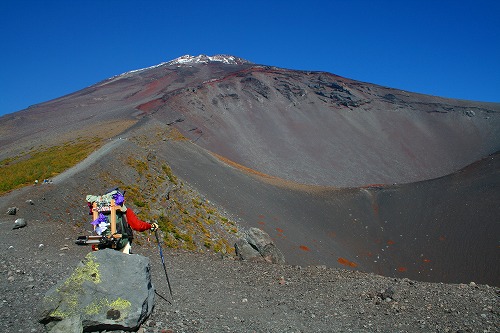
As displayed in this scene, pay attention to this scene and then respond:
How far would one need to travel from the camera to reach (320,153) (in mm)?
62844

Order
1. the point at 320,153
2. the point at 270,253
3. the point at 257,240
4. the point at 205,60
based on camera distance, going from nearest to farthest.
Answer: the point at 270,253 → the point at 257,240 → the point at 320,153 → the point at 205,60

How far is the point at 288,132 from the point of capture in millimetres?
67938

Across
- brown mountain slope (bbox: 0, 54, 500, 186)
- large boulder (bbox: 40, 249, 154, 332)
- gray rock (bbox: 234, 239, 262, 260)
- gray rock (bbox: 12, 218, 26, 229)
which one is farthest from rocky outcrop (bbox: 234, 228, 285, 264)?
brown mountain slope (bbox: 0, 54, 500, 186)

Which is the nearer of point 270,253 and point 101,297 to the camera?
point 101,297

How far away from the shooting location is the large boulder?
5.36 m

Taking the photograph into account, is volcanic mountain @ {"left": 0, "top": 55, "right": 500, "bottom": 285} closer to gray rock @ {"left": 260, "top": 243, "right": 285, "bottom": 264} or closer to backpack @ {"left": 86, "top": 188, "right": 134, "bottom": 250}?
gray rock @ {"left": 260, "top": 243, "right": 285, "bottom": 264}

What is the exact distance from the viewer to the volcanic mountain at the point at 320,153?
2886cm

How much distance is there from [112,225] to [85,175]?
13.2 meters

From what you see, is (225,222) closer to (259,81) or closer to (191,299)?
(191,299)

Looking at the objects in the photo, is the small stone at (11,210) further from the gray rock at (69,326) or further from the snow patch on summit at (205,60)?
the snow patch on summit at (205,60)

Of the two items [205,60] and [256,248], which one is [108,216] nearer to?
[256,248]

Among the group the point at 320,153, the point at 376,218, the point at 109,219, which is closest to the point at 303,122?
the point at 320,153

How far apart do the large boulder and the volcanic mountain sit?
39.4 feet

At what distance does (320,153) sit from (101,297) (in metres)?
58.8
